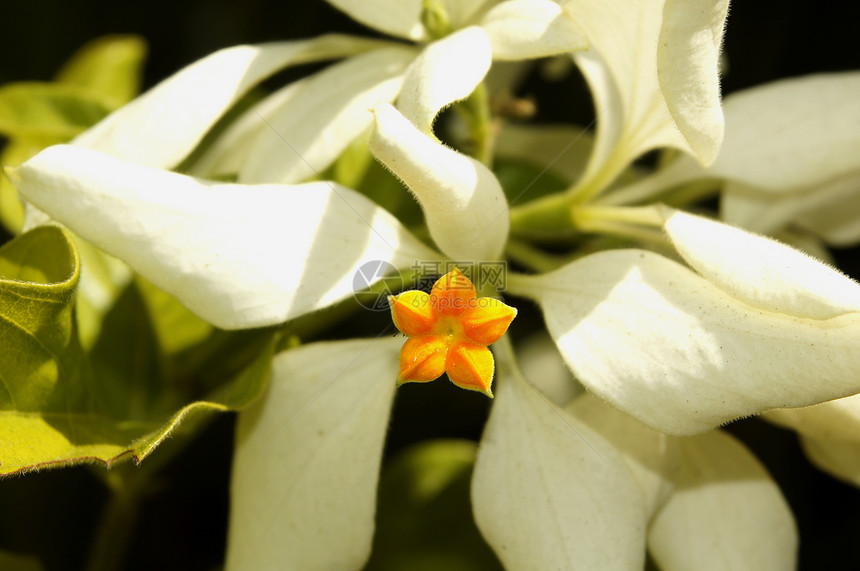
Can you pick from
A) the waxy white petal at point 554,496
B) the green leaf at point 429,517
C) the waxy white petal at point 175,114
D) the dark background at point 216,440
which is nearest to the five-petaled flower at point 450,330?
the waxy white petal at point 554,496

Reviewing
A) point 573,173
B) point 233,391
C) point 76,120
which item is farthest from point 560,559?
point 76,120

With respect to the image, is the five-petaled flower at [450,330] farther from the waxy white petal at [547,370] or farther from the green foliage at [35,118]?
the waxy white petal at [547,370]

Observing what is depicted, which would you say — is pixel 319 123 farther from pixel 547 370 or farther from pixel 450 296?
pixel 547 370

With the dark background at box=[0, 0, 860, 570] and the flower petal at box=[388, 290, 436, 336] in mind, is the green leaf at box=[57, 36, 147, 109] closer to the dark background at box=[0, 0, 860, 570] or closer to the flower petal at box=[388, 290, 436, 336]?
the dark background at box=[0, 0, 860, 570]

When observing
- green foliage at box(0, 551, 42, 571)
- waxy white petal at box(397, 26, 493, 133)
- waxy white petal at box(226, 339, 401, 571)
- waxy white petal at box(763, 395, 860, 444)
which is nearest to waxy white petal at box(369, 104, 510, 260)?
waxy white petal at box(397, 26, 493, 133)

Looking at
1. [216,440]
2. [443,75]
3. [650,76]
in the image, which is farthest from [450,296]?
[216,440]

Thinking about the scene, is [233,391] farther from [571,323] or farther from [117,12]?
[117,12]
